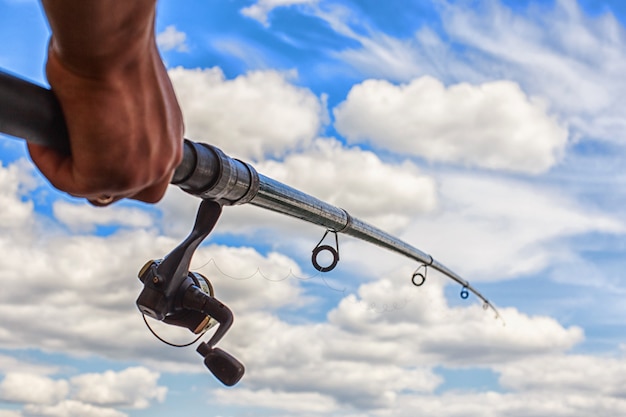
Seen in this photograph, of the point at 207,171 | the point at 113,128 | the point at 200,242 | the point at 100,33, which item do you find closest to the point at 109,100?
the point at 113,128

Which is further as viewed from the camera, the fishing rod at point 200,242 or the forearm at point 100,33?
the fishing rod at point 200,242

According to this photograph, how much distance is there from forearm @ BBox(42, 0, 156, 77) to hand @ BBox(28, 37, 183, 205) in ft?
0.06

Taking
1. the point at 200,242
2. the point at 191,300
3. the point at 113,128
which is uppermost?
the point at 200,242

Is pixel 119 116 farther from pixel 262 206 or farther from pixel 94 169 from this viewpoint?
pixel 262 206

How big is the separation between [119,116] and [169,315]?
1.79m

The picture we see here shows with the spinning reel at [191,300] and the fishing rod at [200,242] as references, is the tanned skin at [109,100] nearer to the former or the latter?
the fishing rod at [200,242]

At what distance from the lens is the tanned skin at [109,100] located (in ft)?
4.94

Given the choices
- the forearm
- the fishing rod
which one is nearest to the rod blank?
the fishing rod

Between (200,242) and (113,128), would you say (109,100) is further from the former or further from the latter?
(200,242)

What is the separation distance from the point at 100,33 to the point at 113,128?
0.25 m

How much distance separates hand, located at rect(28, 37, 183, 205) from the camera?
1.65m

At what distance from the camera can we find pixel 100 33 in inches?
59.6

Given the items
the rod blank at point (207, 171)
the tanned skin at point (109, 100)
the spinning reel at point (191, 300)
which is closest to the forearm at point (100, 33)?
the tanned skin at point (109, 100)

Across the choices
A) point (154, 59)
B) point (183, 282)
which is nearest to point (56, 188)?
point (154, 59)
